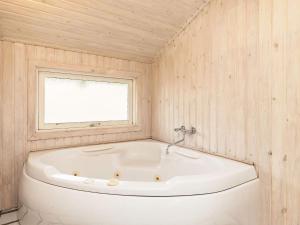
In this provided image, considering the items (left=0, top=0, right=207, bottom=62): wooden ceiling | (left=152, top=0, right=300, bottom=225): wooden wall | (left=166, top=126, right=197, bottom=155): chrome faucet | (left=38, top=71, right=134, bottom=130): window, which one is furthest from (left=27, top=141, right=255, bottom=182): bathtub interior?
(left=0, top=0, right=207, bottom=62): wooden ceiling

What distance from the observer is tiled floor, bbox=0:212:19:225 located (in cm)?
175

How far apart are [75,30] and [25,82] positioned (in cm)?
73

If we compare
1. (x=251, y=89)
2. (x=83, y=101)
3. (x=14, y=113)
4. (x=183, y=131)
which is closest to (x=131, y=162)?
(x=183, y=131)

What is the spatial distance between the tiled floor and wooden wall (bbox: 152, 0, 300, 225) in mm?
1842

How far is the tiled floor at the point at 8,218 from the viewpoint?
1753 mm

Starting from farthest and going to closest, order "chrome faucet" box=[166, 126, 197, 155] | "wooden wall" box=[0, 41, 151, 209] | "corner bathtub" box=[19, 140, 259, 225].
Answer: "chrome faucet" box=[166, 126, 197, 155] → "wooden wall" box=[0, 41, 151, 209] → "corner bathtub" box=[19, 140, 259, 225]

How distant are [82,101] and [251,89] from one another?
1.87 metres

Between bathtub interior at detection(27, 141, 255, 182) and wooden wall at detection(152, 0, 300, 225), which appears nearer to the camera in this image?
wooden wall at detection(152, 0, 300, 225)

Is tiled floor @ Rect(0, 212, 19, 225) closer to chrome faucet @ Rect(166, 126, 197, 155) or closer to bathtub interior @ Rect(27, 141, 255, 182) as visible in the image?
bathtub interior @ Rect(27, 141, 255, 182)

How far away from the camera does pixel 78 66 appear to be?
7.52 ft

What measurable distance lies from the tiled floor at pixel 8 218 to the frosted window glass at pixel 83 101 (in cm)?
94

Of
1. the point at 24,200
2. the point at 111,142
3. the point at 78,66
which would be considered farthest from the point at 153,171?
the point at 78,66

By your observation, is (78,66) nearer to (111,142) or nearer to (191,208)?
(111,142)

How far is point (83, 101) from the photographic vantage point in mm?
2482
